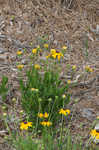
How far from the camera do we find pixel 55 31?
444 cm

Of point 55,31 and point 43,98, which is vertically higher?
point 55,31

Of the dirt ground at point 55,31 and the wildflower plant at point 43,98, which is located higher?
the dirt ground at point 55,31

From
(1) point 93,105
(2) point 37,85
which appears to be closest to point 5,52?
(2) point 37,85

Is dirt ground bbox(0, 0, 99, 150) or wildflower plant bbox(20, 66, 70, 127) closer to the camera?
wildflower plant bbox(20, 66, 70, 127)

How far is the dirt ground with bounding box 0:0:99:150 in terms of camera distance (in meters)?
3.53

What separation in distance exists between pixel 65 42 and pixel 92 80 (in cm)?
115

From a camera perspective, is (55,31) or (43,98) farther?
(55,31)

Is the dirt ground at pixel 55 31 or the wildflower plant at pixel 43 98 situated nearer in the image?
the wildflower plant at pixel 43 98

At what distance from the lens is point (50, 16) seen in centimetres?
464

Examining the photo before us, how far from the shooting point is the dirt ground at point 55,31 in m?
3.53

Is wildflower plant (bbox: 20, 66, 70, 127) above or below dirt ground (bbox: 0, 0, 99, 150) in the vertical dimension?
below

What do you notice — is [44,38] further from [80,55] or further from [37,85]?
[37,85]

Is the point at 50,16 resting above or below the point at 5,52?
above

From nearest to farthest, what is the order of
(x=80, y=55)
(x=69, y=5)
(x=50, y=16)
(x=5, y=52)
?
(x=5, y=52) < (x=80, y=55) < (x=50, y=16) < (x=69, y=5)
